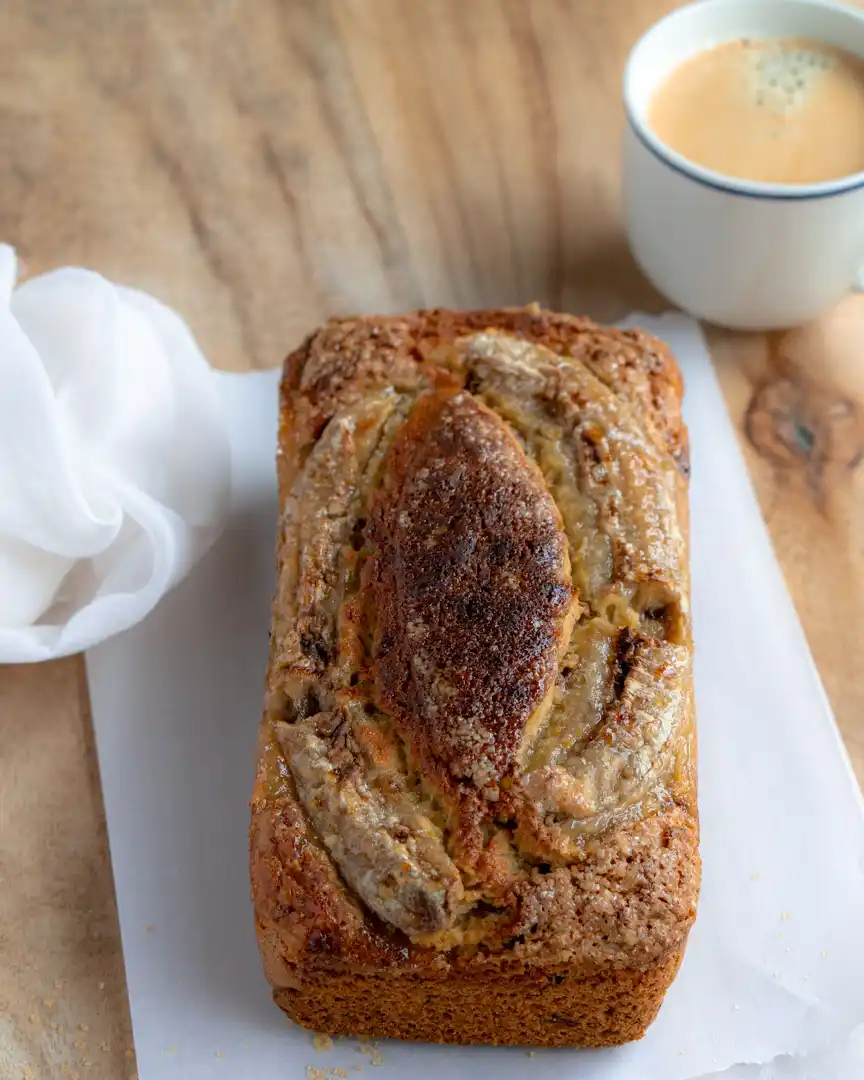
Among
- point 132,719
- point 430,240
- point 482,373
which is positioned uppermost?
point 482,373

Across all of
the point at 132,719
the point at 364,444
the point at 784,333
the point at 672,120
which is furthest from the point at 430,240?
the point at 132,719

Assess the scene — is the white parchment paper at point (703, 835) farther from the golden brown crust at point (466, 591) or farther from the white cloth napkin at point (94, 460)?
the golden brown crust at point (466, 591)

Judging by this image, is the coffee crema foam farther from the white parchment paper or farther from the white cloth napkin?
the white cloth napkin

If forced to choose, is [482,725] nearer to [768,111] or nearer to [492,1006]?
[492,1006]

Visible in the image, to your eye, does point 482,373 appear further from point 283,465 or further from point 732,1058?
point 732,1058

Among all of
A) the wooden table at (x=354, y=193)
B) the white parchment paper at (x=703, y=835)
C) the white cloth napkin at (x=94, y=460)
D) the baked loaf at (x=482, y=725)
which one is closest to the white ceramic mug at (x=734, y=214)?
the wooden table at (x=354, y=193)

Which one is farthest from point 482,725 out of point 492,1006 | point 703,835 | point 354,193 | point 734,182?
point 354,193
